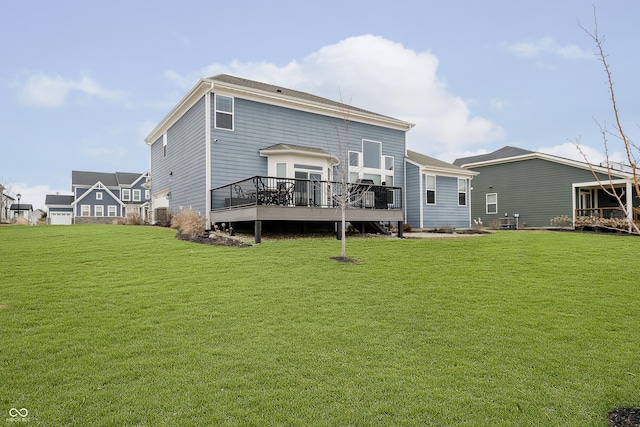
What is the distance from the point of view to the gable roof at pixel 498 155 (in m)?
26.7

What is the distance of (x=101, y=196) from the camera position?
4500cm

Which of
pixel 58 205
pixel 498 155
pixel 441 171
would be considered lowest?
pixel 58 205

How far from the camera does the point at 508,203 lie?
2666 cm

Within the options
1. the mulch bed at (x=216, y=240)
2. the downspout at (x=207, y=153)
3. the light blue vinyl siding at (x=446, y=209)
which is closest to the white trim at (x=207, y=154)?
the downspout at (x=207, y=153)

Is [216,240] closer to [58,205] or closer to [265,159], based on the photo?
[265,159]

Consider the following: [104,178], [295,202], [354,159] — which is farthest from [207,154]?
[104,178]

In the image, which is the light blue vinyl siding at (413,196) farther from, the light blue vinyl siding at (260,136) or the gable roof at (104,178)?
the gable roof at (104,178)

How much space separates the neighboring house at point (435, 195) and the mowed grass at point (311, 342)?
11.6 m

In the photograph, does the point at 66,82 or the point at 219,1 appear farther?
the point at 66,82

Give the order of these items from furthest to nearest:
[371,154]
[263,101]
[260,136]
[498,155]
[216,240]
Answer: [498,155] < [371,154] < [263,101] < [260,136] < [216,240]

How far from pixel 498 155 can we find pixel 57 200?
54.3 meters

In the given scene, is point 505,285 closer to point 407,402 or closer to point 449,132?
point 407,402

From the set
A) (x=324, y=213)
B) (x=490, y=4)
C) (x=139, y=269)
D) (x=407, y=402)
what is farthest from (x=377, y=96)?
(x=407, y=402)

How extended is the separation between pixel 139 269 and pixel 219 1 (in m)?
11.2
